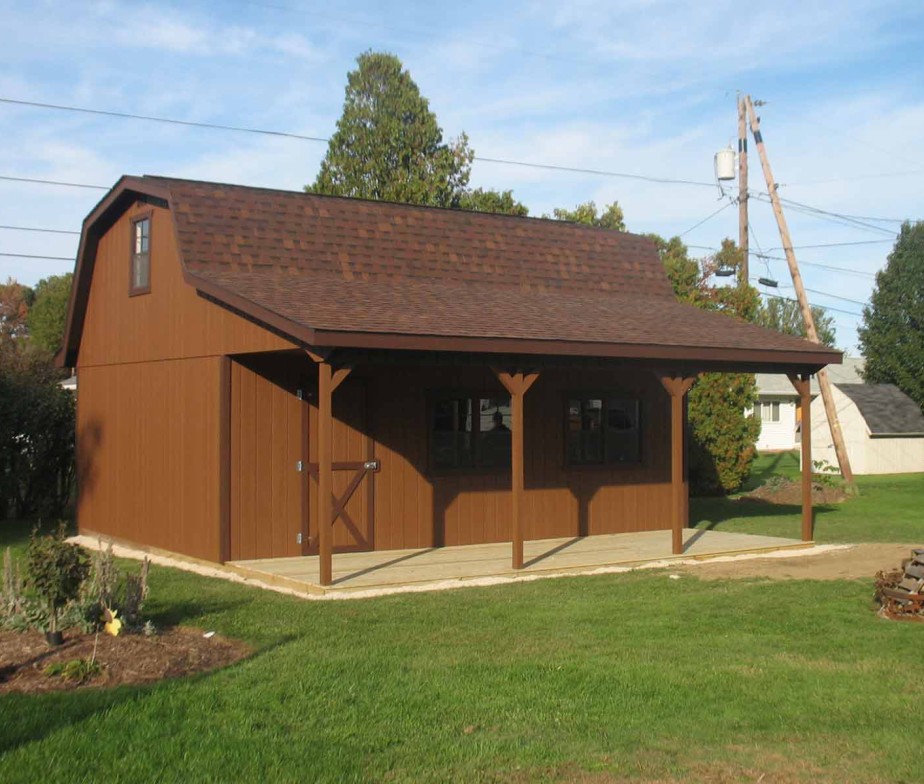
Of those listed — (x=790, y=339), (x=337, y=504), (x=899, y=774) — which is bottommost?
(x=899, y=774)

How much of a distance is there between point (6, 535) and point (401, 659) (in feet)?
34.2

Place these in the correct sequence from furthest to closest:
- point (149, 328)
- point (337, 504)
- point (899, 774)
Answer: point (149, 328), point (337, 504), point (899, 774)

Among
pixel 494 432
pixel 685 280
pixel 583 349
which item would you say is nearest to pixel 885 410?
pixel 685 280

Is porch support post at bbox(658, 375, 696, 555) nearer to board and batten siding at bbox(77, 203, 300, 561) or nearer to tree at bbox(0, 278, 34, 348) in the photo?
board and batten siding at bbox(77, 203, 300, 561)

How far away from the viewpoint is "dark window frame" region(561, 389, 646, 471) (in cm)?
1547

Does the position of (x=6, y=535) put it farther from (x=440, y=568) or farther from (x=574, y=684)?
(x=574, y=684)

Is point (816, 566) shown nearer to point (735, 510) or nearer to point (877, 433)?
point (735, 510)

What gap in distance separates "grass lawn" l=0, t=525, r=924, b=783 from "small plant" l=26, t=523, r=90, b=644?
3.57 feet

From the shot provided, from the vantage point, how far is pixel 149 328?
1459cm

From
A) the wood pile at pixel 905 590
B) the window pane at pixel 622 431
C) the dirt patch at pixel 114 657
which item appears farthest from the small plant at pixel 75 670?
the window pane at pixel 622 431

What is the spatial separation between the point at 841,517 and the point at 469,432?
7910 mm

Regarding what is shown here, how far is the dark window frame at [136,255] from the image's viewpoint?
1445 cm

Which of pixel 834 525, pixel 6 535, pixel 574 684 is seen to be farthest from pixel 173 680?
pixel 834 525

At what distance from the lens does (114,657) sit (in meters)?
7.25
